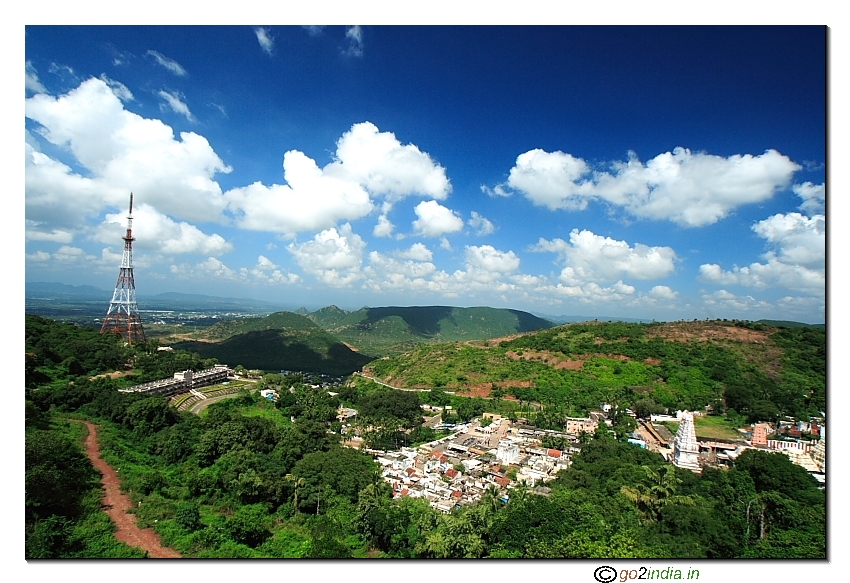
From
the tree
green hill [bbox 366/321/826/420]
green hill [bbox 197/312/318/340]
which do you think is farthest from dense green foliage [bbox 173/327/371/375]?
the tree

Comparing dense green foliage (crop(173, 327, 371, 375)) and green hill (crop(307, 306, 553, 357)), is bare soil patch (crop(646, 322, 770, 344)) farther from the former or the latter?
green hill (crop(307, 306, 553, 357))

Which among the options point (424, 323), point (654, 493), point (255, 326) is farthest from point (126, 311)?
point (424, 323)

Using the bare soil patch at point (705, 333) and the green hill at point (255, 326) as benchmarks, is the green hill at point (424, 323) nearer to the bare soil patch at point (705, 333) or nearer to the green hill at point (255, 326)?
the green hill at point (255, 326)

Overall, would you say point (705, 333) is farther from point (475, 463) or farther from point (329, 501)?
point (329, 501)

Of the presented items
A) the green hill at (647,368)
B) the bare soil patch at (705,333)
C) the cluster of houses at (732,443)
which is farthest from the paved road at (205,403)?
the bare soil patch at (705,333)

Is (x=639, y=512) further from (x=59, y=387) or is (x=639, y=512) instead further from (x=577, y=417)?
(x=59, y=387)

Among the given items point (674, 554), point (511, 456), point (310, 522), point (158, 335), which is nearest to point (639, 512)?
point (674, 554)
